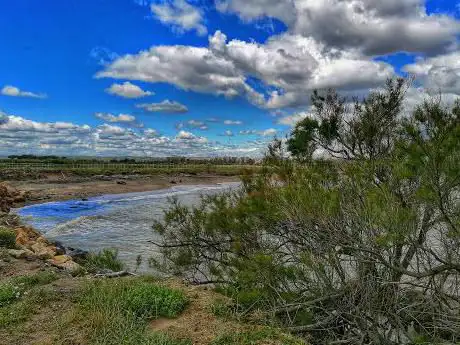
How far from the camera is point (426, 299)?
6293mm

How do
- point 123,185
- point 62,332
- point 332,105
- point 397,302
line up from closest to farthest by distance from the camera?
1. point 62,332
2. point 397,302
3. point 332,105
4. point 123,185

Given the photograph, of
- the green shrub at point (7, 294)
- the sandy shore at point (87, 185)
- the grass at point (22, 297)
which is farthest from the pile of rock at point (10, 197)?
the green shrub at point (7, 294)

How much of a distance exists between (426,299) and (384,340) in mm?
839

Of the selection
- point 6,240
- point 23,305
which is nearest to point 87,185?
point 6,240

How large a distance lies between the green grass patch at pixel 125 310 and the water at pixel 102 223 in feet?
28.1

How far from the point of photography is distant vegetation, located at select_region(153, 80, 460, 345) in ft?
18.4

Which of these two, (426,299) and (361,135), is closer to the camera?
(426,299)

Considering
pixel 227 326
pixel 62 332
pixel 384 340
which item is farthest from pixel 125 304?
pixel 384 340

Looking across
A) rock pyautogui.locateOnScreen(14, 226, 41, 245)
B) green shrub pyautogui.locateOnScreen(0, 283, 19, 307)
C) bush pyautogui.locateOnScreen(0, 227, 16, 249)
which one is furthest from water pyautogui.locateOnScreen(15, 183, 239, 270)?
green shrub pyautogui.locateOnScreen(0, 283, 19, 307)

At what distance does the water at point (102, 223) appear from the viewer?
71.7 feet

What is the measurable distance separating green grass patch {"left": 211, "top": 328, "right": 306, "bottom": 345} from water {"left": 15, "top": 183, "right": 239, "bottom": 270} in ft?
32.4

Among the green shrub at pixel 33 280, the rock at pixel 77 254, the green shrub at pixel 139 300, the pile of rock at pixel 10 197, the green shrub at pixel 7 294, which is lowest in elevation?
the rock at pixel 77 254

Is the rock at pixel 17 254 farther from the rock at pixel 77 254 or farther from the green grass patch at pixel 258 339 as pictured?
the green grass patch at pixel 258 339

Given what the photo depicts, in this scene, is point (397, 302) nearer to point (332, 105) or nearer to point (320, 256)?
point (320, 256)
